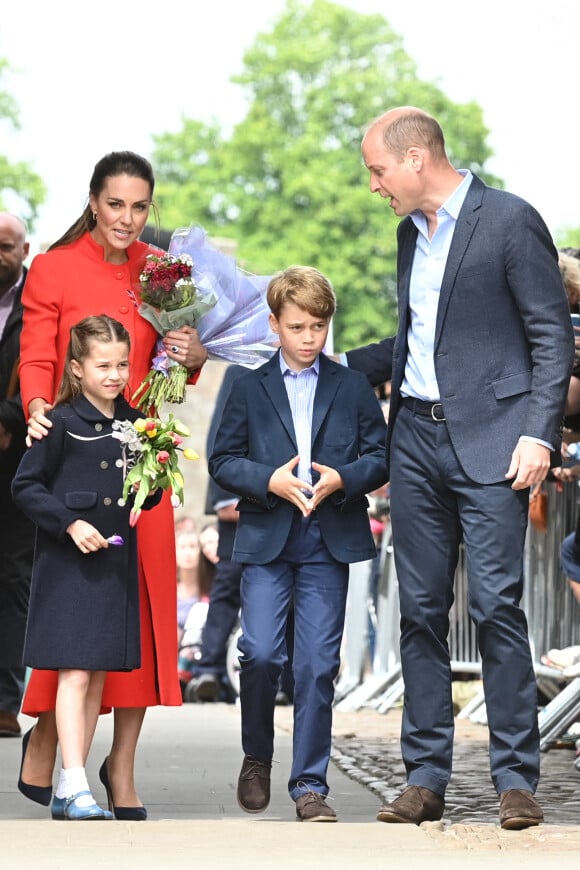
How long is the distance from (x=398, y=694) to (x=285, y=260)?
3872cm

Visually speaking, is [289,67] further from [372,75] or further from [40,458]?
[40,458]

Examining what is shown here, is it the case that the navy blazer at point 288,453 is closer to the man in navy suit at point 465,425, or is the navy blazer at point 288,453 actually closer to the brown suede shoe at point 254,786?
the man in navy suit at point 465,425

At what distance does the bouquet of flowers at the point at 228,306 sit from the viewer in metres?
6.54

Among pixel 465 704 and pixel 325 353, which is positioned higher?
pixel 325 353

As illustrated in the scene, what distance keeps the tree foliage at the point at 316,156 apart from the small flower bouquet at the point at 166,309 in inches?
1665

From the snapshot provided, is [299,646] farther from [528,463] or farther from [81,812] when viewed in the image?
[528,463]

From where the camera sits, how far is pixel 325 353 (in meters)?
6.65

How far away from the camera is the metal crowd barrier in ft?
30.6

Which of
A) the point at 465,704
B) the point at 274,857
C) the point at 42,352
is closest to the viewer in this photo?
the point at 274,857

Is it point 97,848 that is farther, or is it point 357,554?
point 357,554

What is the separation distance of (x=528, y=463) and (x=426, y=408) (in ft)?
1.45

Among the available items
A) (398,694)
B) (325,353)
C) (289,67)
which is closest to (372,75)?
(289,67)

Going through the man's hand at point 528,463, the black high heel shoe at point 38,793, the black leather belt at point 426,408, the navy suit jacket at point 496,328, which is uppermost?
the navy suit jacket at point 496,328

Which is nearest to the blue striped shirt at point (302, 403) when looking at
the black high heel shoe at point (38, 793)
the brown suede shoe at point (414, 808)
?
the brown suede shoe at point (414, 808)
